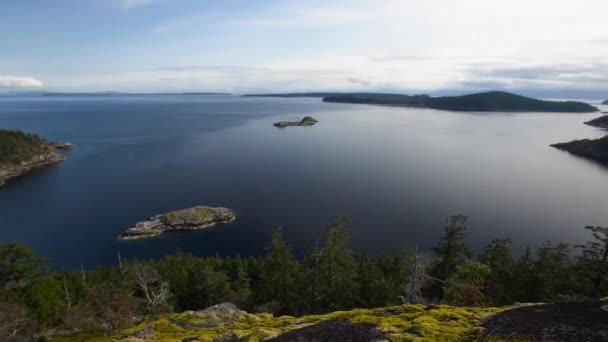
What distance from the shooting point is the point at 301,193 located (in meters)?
85.9

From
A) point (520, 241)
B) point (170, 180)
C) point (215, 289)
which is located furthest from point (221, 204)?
point (520, 241)

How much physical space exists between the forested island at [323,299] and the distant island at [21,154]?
96112mm

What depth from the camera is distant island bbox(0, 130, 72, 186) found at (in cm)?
11330

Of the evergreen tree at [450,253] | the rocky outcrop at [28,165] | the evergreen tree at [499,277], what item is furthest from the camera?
the rocky outcrop at [28,165]

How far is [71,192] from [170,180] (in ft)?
77.8

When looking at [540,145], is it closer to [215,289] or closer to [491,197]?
[491,197]

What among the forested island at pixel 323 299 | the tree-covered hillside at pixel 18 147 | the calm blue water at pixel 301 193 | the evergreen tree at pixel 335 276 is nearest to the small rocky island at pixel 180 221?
the calm blue water at pixel 301 193

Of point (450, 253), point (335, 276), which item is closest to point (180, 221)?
point (335, 276)

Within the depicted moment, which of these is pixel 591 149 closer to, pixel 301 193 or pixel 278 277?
pixel 301 193

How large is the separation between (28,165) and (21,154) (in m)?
4.39

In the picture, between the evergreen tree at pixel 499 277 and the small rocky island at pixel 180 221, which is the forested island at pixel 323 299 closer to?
the evergreen tree at pixel 499 277

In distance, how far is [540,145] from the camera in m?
150

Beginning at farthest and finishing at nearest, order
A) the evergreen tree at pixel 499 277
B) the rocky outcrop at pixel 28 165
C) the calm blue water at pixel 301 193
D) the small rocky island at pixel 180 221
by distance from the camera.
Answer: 1. the rocky outcrop at pixel 28 165
2. the small rocky island at pixel 180 221
3. the calm blue water at pixel 301 193
4. the evergreen tree at pixel 499 277

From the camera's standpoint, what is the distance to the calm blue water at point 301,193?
6425 cm
